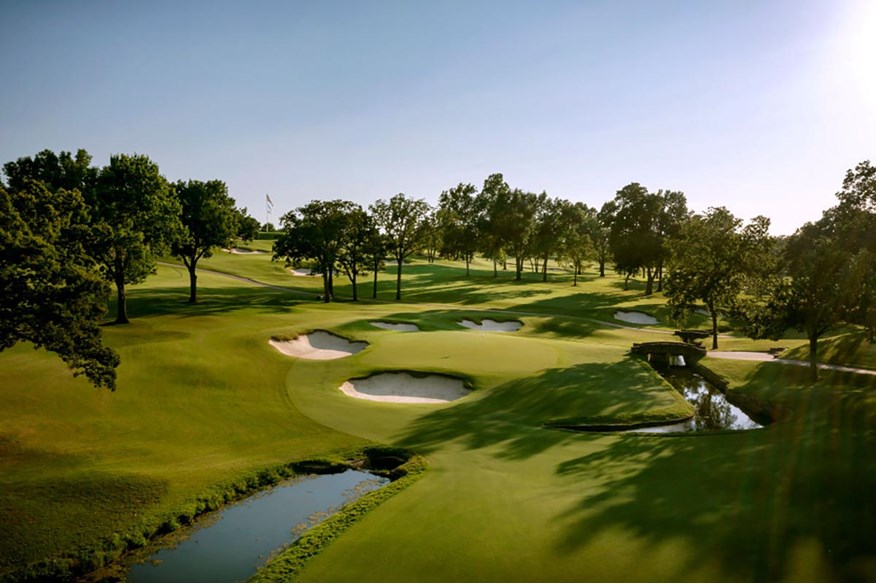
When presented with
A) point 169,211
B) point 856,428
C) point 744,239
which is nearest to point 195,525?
point 856,428

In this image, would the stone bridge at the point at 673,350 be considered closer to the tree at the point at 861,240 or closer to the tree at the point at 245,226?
the tree at the point at 861,240

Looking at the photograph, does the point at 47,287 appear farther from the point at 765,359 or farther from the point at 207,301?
the point at 765,359

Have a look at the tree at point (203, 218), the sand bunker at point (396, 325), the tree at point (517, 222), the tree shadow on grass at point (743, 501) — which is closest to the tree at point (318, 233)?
the tree at point (203, 218)

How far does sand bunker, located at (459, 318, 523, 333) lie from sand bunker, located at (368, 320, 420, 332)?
7.13m

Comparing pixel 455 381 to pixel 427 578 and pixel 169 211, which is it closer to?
pixel 427 578

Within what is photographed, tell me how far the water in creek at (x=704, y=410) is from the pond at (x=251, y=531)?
48.8 feet

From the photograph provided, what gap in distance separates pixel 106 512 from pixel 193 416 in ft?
26.7

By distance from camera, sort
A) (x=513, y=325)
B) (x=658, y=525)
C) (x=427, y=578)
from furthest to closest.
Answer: (x=513, y=325), (x=658, y=525), (x=427, y=578)

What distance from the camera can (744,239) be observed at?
142 feet

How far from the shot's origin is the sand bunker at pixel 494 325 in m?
52.7

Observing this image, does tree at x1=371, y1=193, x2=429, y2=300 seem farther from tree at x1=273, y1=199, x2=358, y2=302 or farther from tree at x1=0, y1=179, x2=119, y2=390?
tree at x1=0, y1=179, x2=119, y2=390

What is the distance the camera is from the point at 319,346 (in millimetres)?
38719

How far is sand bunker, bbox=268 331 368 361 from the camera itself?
1410 inches

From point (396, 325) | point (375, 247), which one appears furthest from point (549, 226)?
point (396, 325)
